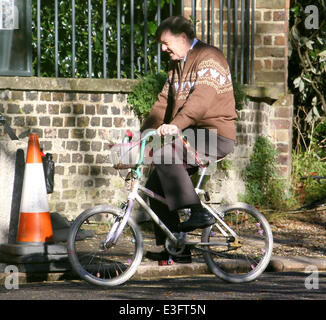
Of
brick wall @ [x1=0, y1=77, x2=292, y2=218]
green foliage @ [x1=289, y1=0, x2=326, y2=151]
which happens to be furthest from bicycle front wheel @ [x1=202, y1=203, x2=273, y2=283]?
green foliage @ [x1=289, y1=0, x2=326, y2=151]

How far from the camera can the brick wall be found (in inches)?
375

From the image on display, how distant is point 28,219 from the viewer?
6.80 m

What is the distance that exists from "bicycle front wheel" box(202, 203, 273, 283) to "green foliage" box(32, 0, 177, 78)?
4123 millimetres

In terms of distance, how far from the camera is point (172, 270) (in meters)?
6.67

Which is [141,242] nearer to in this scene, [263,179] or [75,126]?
[75,126]

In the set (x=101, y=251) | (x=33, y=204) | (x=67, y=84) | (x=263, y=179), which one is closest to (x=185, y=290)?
(x=101, y=251)

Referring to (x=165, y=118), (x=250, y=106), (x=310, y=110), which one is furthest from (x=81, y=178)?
(x=310, y=110)

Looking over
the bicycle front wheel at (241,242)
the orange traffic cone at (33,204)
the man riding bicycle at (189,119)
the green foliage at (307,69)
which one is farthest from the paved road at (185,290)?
the green foliage at (307,69)

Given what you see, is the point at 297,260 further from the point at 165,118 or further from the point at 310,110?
the point at 310,110

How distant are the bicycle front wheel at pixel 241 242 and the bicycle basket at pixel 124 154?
2.55 ft

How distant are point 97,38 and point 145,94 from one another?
1573 millimetres

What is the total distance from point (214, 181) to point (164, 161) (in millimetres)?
4032

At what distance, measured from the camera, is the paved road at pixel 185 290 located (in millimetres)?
5496

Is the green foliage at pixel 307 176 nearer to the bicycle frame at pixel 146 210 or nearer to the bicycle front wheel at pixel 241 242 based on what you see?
the bicycle front wheel at pixel 241 242
